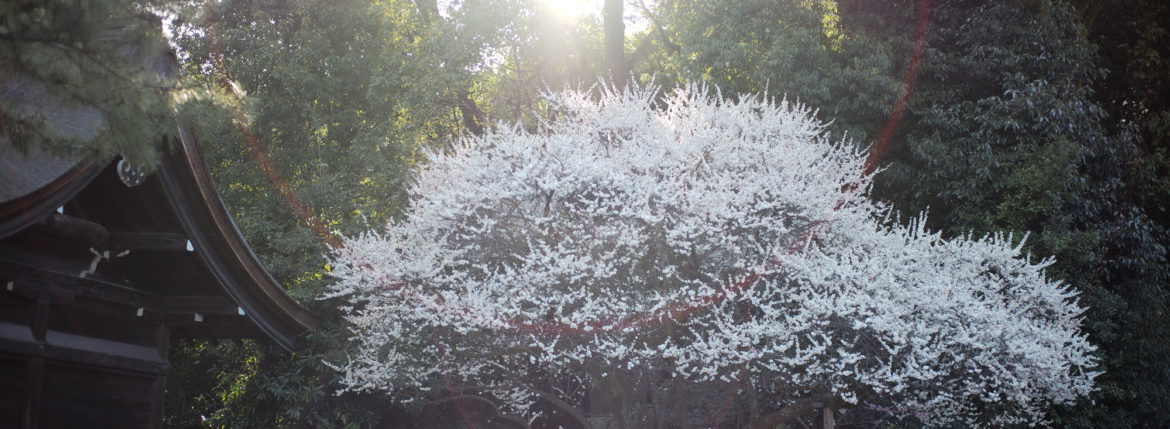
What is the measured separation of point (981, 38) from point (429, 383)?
1381 centimetres

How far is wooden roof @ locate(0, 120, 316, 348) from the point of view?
6.26 meters

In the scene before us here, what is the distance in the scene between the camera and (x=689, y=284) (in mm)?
11867

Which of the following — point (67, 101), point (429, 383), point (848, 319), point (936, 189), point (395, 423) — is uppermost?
point (936, 189)

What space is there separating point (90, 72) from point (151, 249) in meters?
2.67

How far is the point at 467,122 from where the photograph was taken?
2341cm

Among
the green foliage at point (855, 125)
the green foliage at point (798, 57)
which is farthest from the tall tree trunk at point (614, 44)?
the green foliage at point (855, 125)

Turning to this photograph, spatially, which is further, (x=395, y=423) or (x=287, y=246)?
(x=395, y=423)

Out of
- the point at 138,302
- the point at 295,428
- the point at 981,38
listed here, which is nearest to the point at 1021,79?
the point at 981,38

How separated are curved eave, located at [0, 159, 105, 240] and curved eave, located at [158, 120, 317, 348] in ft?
2.19

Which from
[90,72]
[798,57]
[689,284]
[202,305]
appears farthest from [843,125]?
[90,72]

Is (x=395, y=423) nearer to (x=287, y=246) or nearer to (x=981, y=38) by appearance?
(x=287, y=246)

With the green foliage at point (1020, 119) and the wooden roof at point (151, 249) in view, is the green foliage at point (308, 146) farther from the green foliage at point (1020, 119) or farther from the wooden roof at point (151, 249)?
the wooden roof at point (151, 249)

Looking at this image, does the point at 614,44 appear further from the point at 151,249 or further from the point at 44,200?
the point at 44,200

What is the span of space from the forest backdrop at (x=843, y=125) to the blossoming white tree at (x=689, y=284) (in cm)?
342
